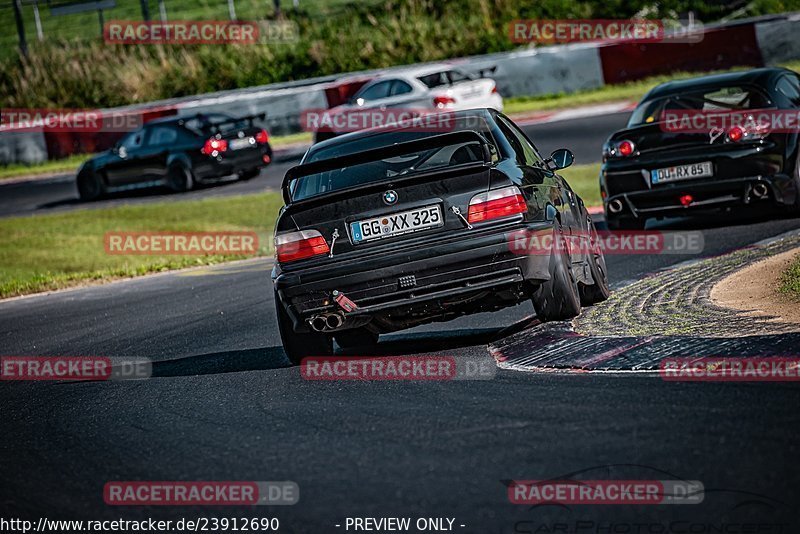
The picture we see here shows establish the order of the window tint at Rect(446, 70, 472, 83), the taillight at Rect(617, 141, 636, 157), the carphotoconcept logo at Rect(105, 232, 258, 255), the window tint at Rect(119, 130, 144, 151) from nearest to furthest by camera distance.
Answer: the taillight at Rect(617, 141, 636, 157), the carphotoconcept logo at Rect(105, 232, 258, 255), the window tint at Rect(119, 130, 144, 151), the window tint at Rect(446, 70, 472, 83)

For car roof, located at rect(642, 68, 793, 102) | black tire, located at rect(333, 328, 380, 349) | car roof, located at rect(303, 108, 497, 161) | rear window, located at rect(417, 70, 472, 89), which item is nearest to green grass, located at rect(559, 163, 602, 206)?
car roof, located at rect(642, 68, 793, 102)

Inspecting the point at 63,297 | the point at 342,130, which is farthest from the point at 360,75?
the point at 63,297

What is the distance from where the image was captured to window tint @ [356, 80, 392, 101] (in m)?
26.1

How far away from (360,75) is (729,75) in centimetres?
1829

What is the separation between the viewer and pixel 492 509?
422cm

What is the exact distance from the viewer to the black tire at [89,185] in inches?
964

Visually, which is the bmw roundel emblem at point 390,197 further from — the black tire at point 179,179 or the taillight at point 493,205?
the black tire at point 179,179

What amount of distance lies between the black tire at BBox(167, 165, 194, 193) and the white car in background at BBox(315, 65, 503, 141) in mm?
3515

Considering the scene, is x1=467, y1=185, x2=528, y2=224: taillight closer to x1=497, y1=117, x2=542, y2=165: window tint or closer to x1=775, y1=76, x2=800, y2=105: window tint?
x1=497, y1=117, x2=542, y2=165: window tint

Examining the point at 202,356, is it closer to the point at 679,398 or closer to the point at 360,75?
the point at 679,398

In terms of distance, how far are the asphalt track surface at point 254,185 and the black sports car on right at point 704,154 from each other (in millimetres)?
7835

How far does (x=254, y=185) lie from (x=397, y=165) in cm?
1564

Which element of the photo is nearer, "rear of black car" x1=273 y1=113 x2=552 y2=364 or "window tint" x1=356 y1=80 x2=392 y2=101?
"rear of black car" x1=273 y1=113 x2=552 y2=364

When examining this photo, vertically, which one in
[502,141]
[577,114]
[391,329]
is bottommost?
[577,114]
